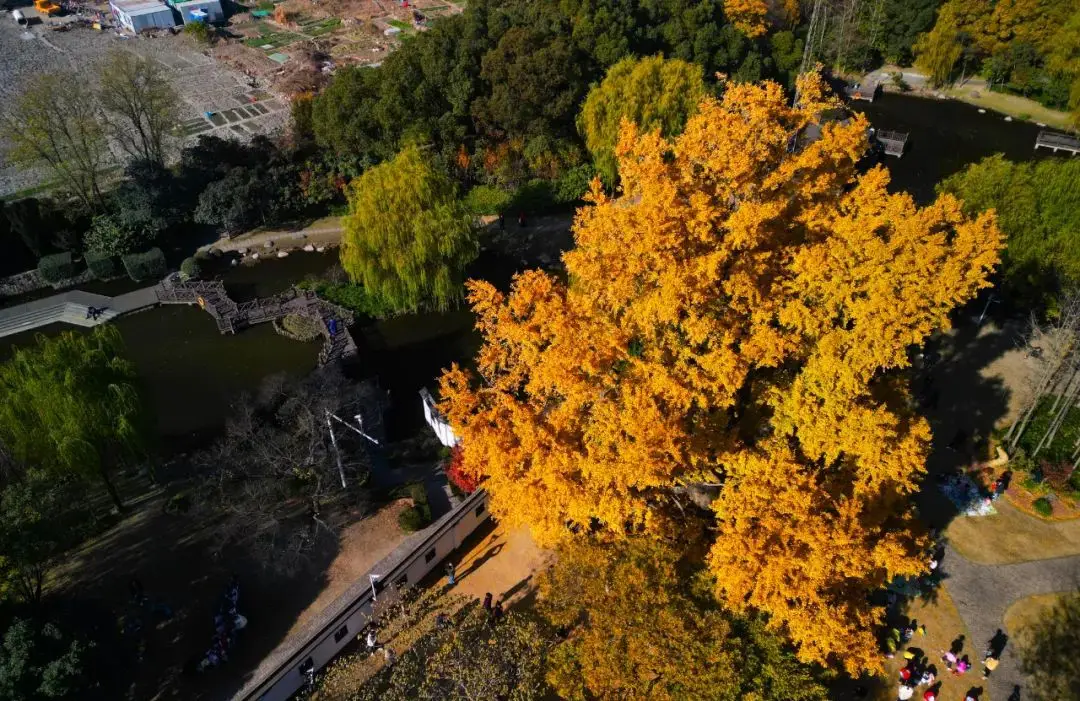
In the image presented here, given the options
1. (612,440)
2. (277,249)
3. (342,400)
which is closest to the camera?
(612,440)

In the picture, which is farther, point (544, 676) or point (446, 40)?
point (446, 40)

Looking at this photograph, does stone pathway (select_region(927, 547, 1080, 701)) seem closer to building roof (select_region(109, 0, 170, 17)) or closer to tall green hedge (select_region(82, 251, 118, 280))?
tall green hedge (select_region(82, 251, 118, 280))

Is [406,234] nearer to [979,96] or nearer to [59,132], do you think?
[59,132]

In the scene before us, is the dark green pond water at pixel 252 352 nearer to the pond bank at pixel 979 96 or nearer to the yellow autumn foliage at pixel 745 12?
the yellow autumn foliage at pixel 745 12

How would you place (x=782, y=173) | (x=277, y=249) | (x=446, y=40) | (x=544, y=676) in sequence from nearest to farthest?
(x=544, y=676) → (x=782, y=173) → (x=277, y=249) → (x=446, y=40)

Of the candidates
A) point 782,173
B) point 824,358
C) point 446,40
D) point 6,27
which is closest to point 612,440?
point 824,358

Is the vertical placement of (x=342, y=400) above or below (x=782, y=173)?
below

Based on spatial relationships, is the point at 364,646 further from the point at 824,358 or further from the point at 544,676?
the point at 824,358

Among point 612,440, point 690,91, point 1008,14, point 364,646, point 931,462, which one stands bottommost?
point 364,646
